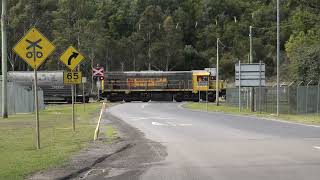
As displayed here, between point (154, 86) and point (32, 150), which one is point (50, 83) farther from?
point (32, 150)

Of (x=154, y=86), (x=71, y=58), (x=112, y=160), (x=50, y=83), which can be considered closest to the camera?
(x=112, y=160)

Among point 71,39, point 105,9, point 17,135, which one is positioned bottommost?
point 17,135

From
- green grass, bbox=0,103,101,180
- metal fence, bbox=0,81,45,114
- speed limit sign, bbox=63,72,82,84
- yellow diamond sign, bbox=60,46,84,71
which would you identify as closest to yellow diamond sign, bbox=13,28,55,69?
green grass, bbox=0,103,101,180

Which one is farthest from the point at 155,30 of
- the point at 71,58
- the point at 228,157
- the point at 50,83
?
the point at 228,157

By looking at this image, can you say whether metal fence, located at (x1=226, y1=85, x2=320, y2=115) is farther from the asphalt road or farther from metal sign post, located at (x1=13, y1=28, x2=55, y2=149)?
metal sign post, located at (x1=13, y1=28, x2=55, y2=149)

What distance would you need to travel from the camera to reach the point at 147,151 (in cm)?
1825

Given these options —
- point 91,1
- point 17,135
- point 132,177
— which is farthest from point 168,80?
point 132,177

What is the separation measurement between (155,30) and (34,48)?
346 ft

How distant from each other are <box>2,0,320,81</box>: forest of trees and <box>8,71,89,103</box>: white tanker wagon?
22255mm

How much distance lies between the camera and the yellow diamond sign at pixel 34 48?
1884 cm

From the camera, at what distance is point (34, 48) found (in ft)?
62.2

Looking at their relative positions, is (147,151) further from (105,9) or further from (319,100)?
(105,9)

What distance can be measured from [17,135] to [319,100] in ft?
87.2

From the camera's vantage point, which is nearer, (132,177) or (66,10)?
(132,177)
